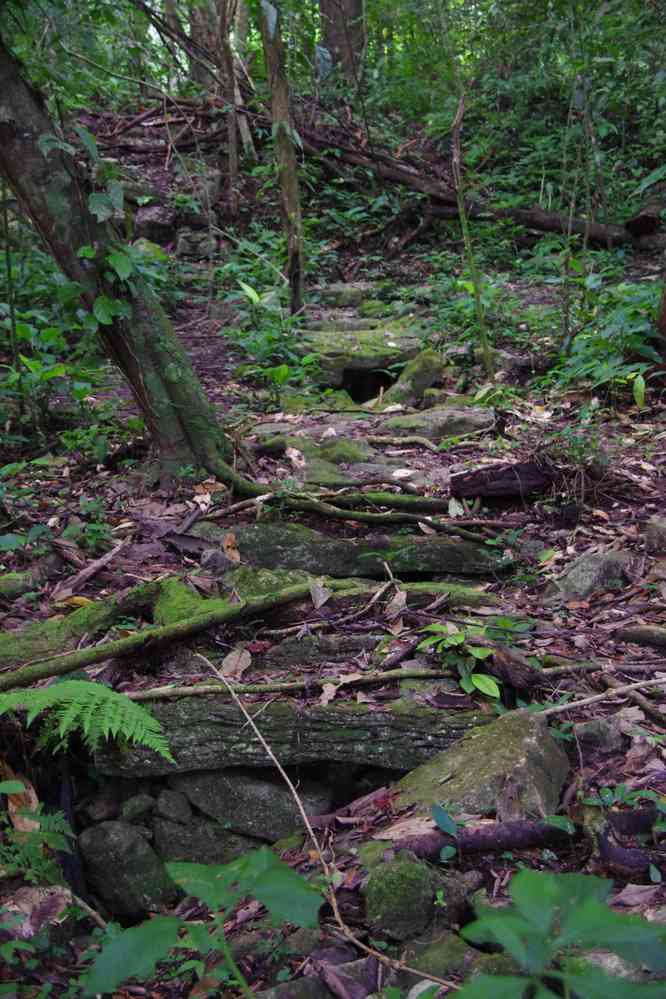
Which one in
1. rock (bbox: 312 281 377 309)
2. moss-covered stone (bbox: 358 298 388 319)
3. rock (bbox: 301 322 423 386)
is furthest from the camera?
rock (bbox: 312 281 377 309)

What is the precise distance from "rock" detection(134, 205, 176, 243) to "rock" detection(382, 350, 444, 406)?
5154 millimetres

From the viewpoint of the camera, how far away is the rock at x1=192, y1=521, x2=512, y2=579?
375 cm

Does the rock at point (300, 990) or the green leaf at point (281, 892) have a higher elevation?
the green leaf at point (281, 892)

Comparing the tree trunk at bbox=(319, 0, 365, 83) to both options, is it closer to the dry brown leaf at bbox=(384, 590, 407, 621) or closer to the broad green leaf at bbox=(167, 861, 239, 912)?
the dry brown leaf at bbox=(384, 590, 407, 621)

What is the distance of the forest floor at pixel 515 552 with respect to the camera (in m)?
2.39

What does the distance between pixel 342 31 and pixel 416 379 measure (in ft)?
33.3

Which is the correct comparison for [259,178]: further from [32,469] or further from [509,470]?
[509,470]

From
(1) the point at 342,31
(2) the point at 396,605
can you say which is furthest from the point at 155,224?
(2) the point at 396,605

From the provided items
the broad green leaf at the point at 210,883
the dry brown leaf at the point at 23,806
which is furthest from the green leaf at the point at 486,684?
the broad green leaf at the point at 210,883

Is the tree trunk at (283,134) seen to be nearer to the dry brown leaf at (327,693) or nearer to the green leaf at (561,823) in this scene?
the dry brown leaf at (327,693)

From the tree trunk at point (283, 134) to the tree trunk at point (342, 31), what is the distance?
6825mm

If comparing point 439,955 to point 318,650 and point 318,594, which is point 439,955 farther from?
point 318,594

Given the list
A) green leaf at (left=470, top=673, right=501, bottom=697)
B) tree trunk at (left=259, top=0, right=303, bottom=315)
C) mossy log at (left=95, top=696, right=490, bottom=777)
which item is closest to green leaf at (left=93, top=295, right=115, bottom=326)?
mossy log at (left=95, top=696, right=490, bottom=777)

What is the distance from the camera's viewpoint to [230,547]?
384 cm
